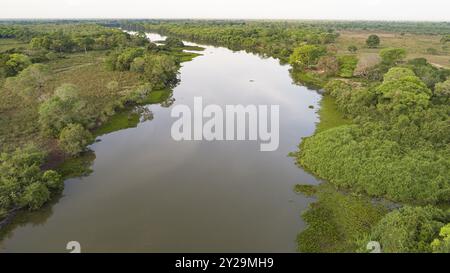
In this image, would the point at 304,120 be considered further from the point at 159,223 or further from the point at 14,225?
the point at 14,225

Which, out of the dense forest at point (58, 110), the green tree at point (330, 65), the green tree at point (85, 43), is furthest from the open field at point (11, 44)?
the green tree at point (330, 65)

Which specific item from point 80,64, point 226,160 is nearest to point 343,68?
point 226,160

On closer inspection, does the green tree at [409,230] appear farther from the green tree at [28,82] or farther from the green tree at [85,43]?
the green tree at [85,43]

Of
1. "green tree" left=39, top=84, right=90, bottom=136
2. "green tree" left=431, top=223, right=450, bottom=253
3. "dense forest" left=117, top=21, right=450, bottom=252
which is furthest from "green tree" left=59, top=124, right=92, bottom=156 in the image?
"green tree" left=431, top=223, right=450, bottom=253

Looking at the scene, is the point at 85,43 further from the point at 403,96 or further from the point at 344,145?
the point at 344,145

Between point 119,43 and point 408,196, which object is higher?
point 119,43

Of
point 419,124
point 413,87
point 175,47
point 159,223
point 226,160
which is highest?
point 175,47

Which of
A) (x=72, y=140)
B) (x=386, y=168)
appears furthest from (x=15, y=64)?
(x=386, y=168)
